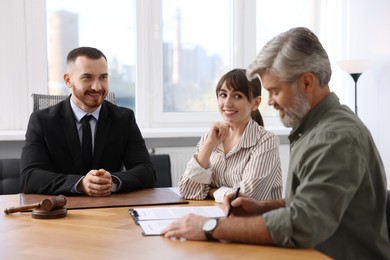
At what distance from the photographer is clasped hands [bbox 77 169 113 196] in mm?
2172

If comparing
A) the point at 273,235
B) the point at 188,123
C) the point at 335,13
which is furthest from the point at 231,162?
the point at 335,13

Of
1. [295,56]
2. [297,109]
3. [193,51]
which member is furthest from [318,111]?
[193,51]

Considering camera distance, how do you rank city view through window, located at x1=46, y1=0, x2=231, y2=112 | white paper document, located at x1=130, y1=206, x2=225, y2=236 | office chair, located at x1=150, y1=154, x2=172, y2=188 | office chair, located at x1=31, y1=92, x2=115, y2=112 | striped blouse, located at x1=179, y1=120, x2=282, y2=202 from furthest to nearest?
city view through window, located at x1=46, y1=0, x2=231, y2=112
office chair, located at x1=150, y1=154, x2=172, y2=188
office chair, located at x1=31, y1=92, x2=115, y2=112
striped blouse, located at x1=179, y1=120, x2=282, y2=202
white paper document, located at x1=130, y1=206, x2=225, y2=236

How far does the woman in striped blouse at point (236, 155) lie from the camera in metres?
2.17

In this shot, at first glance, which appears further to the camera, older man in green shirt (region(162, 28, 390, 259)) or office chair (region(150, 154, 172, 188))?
office chair (region(150, 154, 172, 188))

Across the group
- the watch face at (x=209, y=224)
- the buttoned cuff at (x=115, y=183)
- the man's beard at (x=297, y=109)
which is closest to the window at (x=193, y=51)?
the buttoned cuff at (x=115, y=183)

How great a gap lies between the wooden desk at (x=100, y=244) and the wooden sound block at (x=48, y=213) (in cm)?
2

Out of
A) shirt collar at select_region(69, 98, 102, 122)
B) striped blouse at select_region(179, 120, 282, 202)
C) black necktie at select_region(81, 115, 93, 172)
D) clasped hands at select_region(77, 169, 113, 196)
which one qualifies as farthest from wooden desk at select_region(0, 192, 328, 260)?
shirt collar at select_region(69, 98, 102, 122)

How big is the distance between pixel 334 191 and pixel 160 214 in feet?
2.33

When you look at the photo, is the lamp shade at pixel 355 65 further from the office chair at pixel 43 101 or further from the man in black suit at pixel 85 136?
the office chair at pixel 43 101

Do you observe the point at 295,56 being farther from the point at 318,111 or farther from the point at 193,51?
the point at 193,51

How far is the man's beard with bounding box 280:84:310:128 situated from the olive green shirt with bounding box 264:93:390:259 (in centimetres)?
2

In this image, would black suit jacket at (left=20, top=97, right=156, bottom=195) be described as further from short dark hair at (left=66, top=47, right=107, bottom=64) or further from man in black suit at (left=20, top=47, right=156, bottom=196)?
short dark hair at (left=66, top=47, right=107, bottom=64)

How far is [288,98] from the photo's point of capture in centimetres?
153
